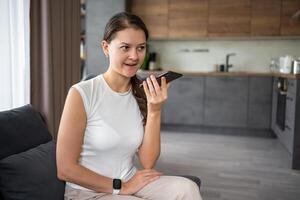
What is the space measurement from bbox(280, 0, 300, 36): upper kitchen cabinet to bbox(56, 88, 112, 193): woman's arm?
12.7ft

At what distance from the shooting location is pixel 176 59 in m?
4.92

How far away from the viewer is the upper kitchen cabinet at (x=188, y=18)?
14.4 ft

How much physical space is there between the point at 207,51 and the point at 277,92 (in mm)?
1401

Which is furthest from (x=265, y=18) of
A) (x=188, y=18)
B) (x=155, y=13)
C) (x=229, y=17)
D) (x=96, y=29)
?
(x=96, y=29)

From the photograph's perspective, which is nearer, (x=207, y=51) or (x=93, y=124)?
(x=93, y=124)

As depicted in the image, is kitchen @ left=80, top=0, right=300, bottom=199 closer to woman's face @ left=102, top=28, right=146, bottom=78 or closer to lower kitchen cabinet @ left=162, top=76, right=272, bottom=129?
lower kitchen cabinet @ left=162, top=76, right=272, bottom=129

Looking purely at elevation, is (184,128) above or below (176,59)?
below

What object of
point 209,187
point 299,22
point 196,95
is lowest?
point 209,187

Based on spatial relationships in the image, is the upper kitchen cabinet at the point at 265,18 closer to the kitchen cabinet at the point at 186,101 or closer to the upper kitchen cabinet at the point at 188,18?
the upper kitchen cabinet at the point at 188,18

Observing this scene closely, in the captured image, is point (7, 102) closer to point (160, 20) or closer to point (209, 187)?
point (209, 187)

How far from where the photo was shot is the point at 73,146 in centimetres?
102

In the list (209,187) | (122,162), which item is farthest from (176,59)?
(122,162)

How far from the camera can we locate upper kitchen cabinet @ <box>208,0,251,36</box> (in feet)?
14.0

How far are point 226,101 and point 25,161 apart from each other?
355cm
